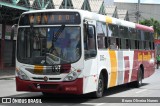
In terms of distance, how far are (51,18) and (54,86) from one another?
6.77 ft

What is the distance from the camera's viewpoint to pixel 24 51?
Result: 1297 cm

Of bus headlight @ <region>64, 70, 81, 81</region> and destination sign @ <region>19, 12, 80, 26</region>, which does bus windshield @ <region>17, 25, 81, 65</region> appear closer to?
destination sign @ <region>19, 12, 80, 26</region>

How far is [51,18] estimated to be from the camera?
12.8 meters

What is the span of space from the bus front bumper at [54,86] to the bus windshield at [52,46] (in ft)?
1.96

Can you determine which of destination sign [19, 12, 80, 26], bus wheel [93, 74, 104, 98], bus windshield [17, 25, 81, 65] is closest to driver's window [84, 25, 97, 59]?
bus windshield [17, 25, 81, 65]

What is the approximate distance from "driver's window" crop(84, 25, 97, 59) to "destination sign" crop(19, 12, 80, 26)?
0.57 meters

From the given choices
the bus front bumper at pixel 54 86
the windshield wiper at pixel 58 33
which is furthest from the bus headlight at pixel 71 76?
the windshield wiper at pixel 58 33

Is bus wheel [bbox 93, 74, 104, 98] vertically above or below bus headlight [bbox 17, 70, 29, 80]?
below

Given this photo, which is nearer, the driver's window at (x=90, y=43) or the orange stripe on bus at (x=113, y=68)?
the driver's window at (x=90, y=43)

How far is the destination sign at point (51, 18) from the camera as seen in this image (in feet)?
41.7

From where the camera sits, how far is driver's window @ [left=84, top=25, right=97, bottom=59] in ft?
41.7

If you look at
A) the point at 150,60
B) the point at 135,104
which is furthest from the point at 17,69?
the point at 150,60

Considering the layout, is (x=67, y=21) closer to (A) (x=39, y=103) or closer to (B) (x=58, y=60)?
(B) (x=58, y=60)

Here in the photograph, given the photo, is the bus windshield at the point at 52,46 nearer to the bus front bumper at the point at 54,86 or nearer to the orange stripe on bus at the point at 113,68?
the bus front bumper at the point at 54,86
